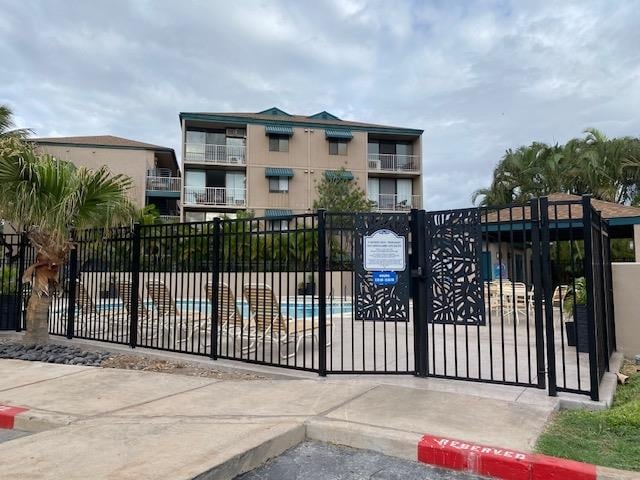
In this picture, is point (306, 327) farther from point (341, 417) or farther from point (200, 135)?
point (200, 135)

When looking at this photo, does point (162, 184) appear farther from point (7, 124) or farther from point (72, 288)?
point (72, 288)

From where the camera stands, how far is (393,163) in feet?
123

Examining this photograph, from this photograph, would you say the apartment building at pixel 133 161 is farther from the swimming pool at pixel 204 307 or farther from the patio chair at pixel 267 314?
the patio chair at pixel 267 314

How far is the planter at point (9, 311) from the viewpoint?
10602 mm

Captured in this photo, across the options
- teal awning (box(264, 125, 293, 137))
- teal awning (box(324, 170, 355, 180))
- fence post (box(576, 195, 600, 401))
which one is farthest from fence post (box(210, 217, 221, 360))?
teal awning (box(264, 125, 293, 137))

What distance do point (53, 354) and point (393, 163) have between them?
3145cm

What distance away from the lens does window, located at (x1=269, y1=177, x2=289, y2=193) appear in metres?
35.0

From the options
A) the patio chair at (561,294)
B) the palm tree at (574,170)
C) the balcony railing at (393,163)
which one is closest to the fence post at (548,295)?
the patio chair at (561,294)

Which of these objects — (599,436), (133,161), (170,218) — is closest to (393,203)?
(170,218)

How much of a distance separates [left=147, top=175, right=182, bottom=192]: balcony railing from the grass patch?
111 feet

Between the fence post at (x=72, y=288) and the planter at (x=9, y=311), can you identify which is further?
the planter at (x=9, y=311)

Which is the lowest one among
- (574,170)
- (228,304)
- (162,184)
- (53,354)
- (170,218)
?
(53,354)

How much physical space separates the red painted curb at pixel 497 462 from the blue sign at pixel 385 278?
2.53 metres

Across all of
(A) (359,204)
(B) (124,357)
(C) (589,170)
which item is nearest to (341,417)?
(B) (124,357)
